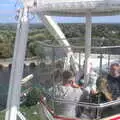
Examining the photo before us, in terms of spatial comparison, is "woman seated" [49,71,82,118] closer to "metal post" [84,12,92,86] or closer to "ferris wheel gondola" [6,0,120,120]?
"ferris wheel gondola" [6,0,120,120]

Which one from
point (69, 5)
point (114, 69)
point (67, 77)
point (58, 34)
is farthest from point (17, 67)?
point (58, 34)

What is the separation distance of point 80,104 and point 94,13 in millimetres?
1557

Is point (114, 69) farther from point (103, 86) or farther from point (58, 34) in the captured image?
point (58, 34)

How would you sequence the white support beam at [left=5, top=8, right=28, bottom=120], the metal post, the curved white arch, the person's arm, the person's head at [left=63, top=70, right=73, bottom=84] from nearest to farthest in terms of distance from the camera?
the curved white arch
the person's arm
the person's head at [left=63, top=70, right=73, bottom=84]
the white support beam at [left=5, top=8, right=28, bottom=120]
the metal post

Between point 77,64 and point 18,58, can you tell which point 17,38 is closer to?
point 18,58

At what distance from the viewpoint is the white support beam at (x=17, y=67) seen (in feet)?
16.9

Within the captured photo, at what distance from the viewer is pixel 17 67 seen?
17.0 feet

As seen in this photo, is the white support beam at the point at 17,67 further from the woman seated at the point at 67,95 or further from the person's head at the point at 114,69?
the person's head at the point at 114,69

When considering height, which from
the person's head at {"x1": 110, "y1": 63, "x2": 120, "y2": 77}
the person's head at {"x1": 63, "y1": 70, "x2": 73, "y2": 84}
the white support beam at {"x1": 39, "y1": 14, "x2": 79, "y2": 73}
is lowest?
the person's head at {"x1": 63, "y1": 70, "x2": 73, "y2": 84}

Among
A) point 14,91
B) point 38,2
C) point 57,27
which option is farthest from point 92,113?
point 57,27

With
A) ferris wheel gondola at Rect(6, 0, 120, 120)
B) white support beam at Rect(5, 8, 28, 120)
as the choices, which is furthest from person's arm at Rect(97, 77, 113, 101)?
white support beam at Rect(5, 8, 28, 120)

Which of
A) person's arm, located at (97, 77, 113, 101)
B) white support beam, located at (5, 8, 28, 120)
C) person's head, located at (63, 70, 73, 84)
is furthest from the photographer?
white support beam, located at (5, 8, 28, 120)

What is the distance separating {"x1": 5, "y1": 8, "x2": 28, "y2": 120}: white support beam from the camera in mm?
5156

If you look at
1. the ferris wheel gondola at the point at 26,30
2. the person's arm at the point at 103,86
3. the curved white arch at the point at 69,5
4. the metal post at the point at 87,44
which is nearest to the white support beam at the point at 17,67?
the ferris wheel gondola at the point at 26,30
